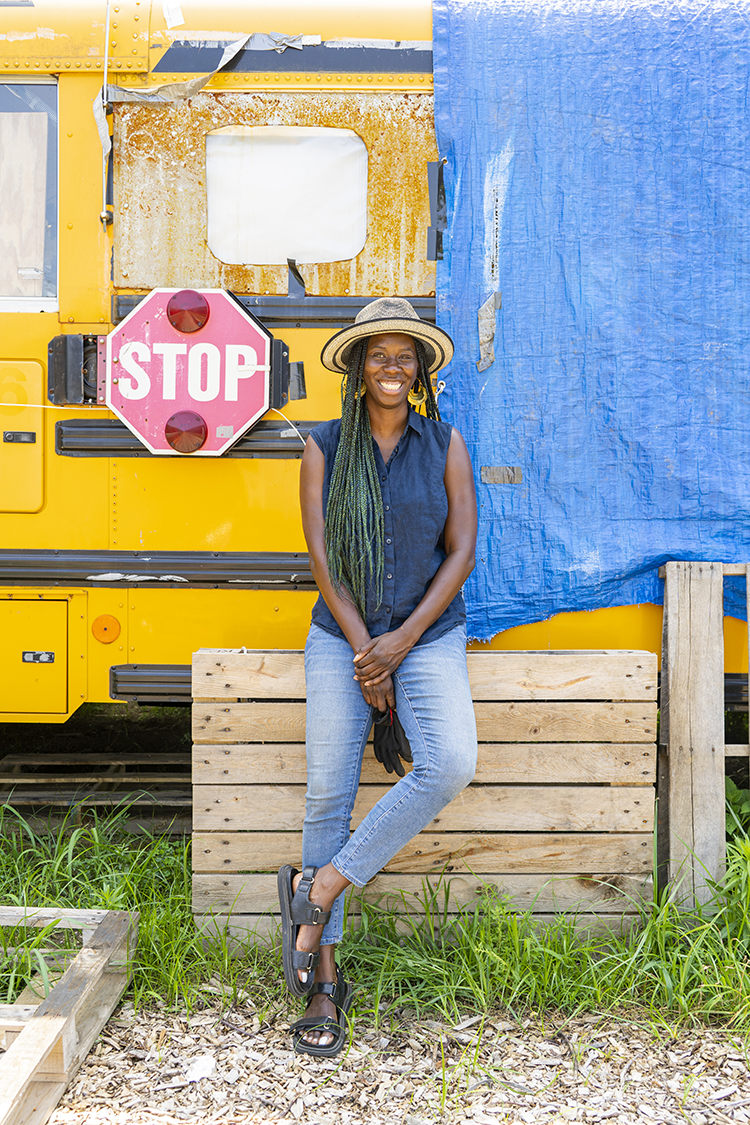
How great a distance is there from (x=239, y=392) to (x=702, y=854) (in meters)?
2.21

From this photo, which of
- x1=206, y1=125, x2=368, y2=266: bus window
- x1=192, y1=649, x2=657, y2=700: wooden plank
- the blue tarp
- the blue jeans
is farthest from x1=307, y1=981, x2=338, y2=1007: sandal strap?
x1=206, y1=125, x2=368, y2=266: bus window

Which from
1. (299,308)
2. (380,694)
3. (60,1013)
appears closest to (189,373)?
(299,308)

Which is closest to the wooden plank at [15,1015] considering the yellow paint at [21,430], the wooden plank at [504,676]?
the wooden plank at [504,676]

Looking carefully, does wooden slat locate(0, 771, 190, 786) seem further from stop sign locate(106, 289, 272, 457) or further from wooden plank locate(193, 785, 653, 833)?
stop sign locate(106, 289, 272, 457)

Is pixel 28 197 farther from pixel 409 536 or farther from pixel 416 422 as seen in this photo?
pixel 409 536

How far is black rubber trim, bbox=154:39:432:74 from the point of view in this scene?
9.07 ft

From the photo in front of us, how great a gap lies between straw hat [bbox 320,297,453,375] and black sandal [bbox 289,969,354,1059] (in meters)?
1.76

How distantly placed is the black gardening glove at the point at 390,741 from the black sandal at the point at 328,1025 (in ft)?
1.89

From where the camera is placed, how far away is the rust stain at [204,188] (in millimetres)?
2768

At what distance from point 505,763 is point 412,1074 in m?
0.89

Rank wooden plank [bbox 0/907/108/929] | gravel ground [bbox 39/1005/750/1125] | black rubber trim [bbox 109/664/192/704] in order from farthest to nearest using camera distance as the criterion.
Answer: black rubber trim [bbox 109/664/192/704]
wooden plank [bbox 0/907/108/929]
gravel ground [bbox 39/1005/750/1125]

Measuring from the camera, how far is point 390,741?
7.50 ft

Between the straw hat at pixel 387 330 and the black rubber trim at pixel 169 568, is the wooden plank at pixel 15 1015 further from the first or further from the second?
the straw hat at pixel 387 330

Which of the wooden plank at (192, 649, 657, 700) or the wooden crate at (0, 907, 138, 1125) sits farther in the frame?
the wooden plank at (192, 649, 657, 700)
